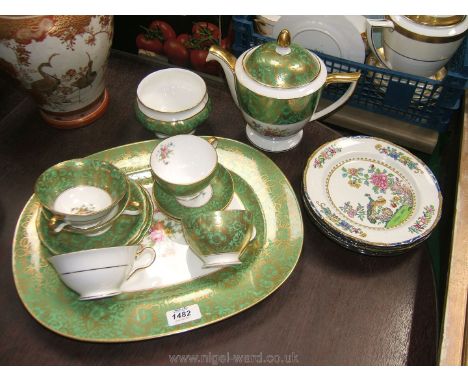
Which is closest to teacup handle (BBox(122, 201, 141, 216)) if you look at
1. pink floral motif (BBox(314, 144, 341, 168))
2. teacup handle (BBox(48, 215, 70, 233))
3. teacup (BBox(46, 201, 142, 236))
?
teacup (BBox(46, 201, 142, 236))

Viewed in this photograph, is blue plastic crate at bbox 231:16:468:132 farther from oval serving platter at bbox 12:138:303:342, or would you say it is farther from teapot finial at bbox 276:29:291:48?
oval serving platter at bbox 12:138:303:342

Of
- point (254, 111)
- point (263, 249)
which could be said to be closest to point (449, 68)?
point (254, 111)

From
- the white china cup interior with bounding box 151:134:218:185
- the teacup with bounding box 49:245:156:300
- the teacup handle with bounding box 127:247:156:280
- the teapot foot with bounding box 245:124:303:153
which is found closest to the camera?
the teacup with bounding box 49:245:156:300

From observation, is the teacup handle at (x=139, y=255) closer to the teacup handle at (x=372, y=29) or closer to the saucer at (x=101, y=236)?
the saucer at (x=101, y=236)

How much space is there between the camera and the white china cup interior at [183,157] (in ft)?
2.73

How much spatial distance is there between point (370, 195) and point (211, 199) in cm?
31

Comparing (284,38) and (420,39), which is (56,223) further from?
(420,39)

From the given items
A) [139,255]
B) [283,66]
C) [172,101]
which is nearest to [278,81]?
[283,66]

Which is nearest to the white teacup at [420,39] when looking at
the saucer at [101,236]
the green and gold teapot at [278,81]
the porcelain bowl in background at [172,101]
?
the green and gold teapot at [278,81]

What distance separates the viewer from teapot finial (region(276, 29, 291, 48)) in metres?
0.80

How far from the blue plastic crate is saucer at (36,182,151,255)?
52cm

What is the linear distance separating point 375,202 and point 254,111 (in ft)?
0.95

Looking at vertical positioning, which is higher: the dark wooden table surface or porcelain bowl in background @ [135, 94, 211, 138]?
porcelain bowl in background @ [135, 94, 211, 138]

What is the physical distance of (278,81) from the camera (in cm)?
80
